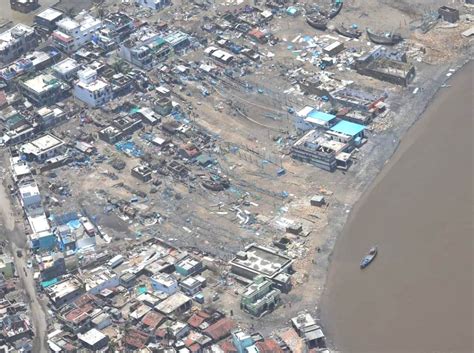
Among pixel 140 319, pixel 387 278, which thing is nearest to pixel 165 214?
pixel 140 319

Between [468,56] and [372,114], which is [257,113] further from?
[468,56]

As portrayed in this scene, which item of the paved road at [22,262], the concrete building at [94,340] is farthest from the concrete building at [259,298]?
the paved road at [22,262]

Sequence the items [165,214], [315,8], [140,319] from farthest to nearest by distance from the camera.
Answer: [315,8], [165,214], [140,319]

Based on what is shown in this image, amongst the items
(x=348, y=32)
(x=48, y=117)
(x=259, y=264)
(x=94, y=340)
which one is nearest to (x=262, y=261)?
(x=259, y=264)

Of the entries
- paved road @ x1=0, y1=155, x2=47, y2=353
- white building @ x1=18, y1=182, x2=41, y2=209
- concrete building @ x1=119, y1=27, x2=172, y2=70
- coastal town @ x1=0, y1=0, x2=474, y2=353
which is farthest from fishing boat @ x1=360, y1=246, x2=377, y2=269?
concrete building @ x1=119, y1=27, x2=172, y2=70

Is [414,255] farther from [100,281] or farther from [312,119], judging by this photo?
[100,281]

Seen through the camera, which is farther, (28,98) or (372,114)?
(28,98)

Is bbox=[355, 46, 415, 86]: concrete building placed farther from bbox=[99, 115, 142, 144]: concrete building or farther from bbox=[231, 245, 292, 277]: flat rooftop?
bbox=[231, 245, 292, 277]: flat rooftop
